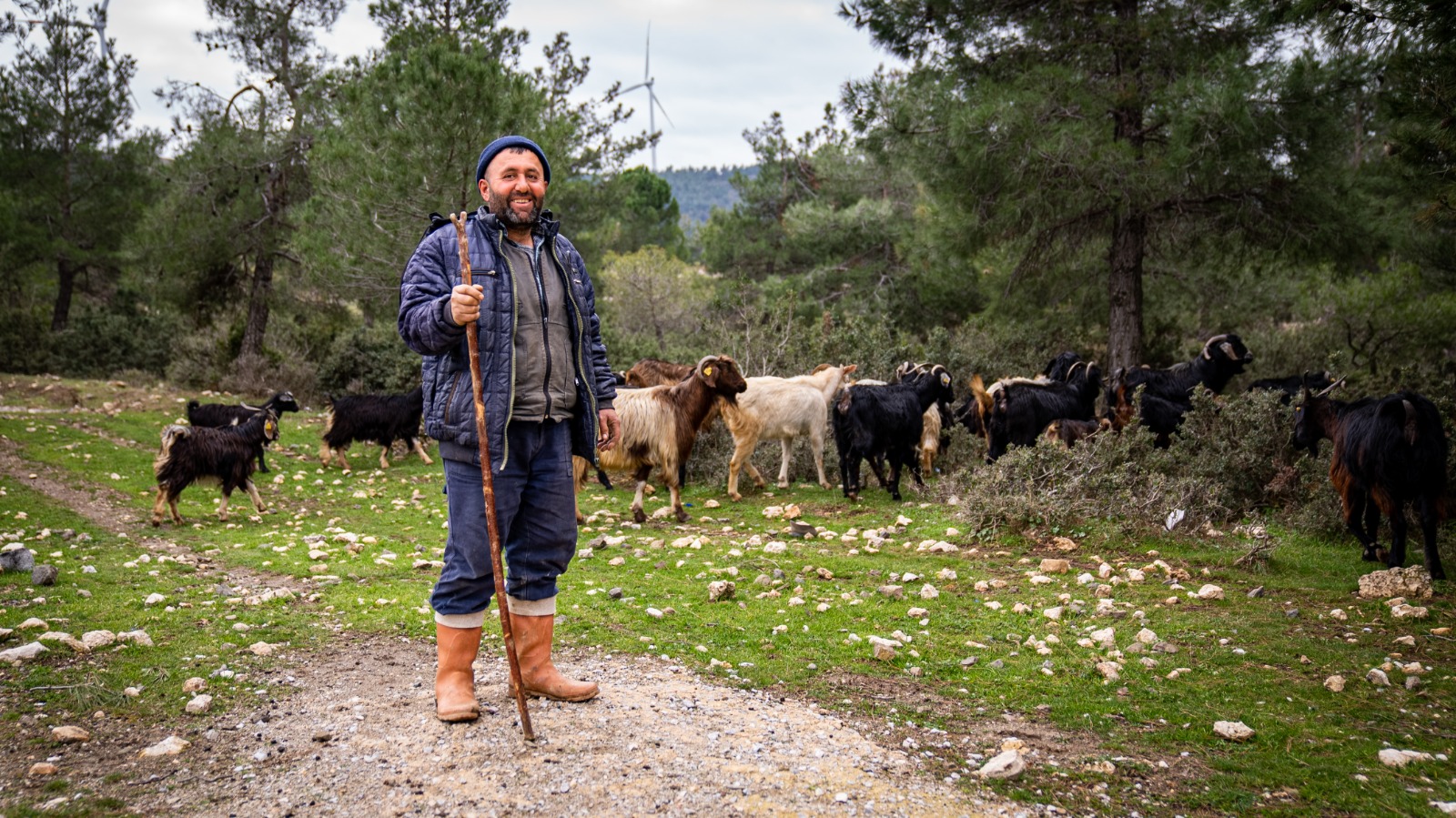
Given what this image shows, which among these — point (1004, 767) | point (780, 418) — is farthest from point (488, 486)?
point (780, 418)

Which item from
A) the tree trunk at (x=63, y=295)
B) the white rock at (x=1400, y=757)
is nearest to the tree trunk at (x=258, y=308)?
the tree trunk at (x=63, y=295)

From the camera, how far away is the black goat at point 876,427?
32.3 feet

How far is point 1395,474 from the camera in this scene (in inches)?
242

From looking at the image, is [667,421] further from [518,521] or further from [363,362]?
[363,362]

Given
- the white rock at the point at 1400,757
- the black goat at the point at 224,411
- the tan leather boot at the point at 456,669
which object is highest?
the black goat at the point at 224,411

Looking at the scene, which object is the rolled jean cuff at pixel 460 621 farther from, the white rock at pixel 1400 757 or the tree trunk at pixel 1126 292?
the tree trunk at pixel 1126 292

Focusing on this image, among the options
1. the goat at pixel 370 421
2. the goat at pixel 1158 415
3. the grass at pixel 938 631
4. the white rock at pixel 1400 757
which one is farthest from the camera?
the goat at pixel 370 421

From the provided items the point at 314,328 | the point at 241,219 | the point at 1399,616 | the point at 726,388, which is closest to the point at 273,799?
the point at 1399,616

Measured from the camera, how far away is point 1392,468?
6.17 meters

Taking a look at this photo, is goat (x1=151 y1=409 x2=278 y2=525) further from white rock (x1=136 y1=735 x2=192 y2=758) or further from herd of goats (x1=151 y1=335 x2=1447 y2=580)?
white rock (x1=136 y1=735 x2=192 y2=758)

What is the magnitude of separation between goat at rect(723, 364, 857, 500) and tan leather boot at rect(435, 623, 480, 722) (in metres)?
6.49

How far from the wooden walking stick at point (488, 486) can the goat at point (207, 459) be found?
21.9ft

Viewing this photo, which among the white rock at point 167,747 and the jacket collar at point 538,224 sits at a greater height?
the jacket collar at point 538,224

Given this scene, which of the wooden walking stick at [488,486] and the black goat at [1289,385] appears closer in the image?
the wooden walking stick at [488,486]
